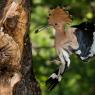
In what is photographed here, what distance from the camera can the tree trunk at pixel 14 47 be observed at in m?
2.48

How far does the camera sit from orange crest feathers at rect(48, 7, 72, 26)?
2379 mm

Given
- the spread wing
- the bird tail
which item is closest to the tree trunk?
the bird tail

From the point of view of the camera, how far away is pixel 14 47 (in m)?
2.49

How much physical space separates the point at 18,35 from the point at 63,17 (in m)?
0.29

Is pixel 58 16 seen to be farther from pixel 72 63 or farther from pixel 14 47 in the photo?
pixel 72 63

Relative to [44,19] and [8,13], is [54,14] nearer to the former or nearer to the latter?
[8,13]

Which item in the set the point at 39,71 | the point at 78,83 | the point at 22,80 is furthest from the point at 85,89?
the point at 22,80

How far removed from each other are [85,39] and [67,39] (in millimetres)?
126

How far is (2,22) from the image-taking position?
8.18 feet

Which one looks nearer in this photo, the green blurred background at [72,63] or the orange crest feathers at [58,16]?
the orange crest feathers at [58,16]

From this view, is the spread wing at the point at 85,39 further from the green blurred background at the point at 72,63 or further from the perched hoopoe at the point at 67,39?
the green blurred background at the point at 72,63

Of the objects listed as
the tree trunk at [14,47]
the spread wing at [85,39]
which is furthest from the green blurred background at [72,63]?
the spread wing at [85,39]

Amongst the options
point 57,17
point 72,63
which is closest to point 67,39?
point 57,17

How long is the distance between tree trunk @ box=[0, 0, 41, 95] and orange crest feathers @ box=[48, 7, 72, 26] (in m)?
0.22
